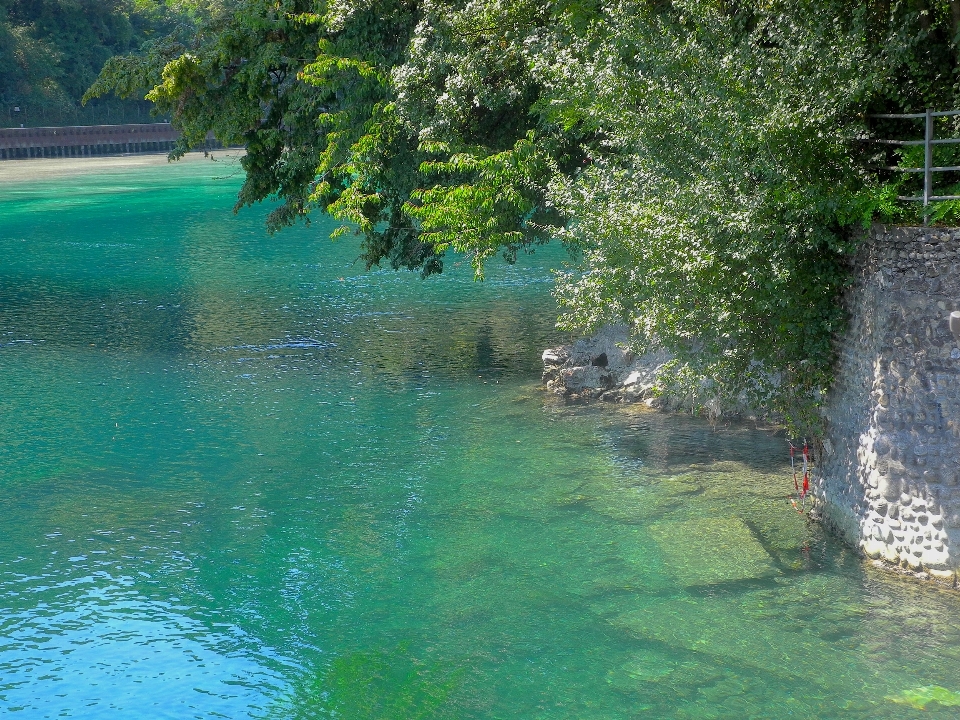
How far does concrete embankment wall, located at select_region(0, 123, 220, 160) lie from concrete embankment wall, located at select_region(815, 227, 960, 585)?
8005 cm

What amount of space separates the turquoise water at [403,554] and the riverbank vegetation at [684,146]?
219 centimetres

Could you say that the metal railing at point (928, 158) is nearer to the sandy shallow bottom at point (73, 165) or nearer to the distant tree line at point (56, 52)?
the sandy shallow bottom at point (73, 165)

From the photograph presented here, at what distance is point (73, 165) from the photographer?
85.7 m

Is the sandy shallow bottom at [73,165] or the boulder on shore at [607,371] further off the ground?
the sandy shallow bottom at [73,165]

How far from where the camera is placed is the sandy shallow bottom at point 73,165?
7650 centimetres

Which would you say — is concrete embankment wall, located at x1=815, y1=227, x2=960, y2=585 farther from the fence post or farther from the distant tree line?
the distant tree line

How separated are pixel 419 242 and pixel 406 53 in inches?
162

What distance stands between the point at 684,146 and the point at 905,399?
4032mm

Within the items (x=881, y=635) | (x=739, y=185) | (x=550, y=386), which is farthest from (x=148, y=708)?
(x=550, y=386)

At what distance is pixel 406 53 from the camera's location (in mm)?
21000

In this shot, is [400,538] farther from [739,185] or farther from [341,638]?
[739,185]

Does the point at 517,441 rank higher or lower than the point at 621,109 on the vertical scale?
lower

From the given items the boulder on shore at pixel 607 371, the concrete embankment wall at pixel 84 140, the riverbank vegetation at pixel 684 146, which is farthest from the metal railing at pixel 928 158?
the concrete embankment wall at pixel 84 140

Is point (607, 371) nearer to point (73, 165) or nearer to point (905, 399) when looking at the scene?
point (905, 399)
